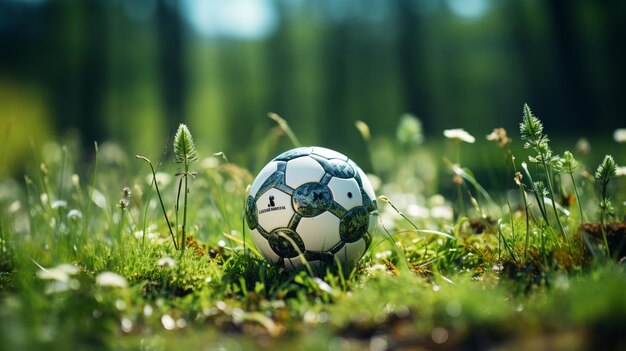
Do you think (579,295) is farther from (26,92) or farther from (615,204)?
(26,92)

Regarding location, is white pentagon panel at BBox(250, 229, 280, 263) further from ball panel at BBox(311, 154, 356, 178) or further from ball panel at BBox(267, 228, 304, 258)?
ball panel at BBox(311, 154, 356, 178)

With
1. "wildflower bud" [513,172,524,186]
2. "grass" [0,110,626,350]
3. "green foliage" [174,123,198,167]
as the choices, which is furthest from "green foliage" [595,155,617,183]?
"green foliage" [174,123,198,167]

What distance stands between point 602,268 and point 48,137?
2677cm

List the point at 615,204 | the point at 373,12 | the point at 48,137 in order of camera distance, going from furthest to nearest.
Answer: the point at 373,12 → the point at 48,137 → the point at 615,204

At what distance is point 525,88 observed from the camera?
2950 cm

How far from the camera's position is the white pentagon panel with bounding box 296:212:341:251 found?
3.75m

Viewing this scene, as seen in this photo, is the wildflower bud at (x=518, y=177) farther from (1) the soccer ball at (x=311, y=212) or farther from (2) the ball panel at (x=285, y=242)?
A: (2) the ball panel at (x=285, y=242)

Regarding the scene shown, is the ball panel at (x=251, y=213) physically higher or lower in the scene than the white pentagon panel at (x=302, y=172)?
lower

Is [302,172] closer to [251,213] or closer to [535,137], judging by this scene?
[251,213]

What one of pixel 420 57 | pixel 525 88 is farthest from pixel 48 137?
pixel 525 88

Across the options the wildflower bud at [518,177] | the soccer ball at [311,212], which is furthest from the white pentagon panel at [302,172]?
the wildflower bud at [518,177]

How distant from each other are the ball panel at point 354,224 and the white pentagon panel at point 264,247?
54 cm

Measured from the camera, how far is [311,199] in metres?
3.75

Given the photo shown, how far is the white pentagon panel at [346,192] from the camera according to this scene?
3.79 metres
